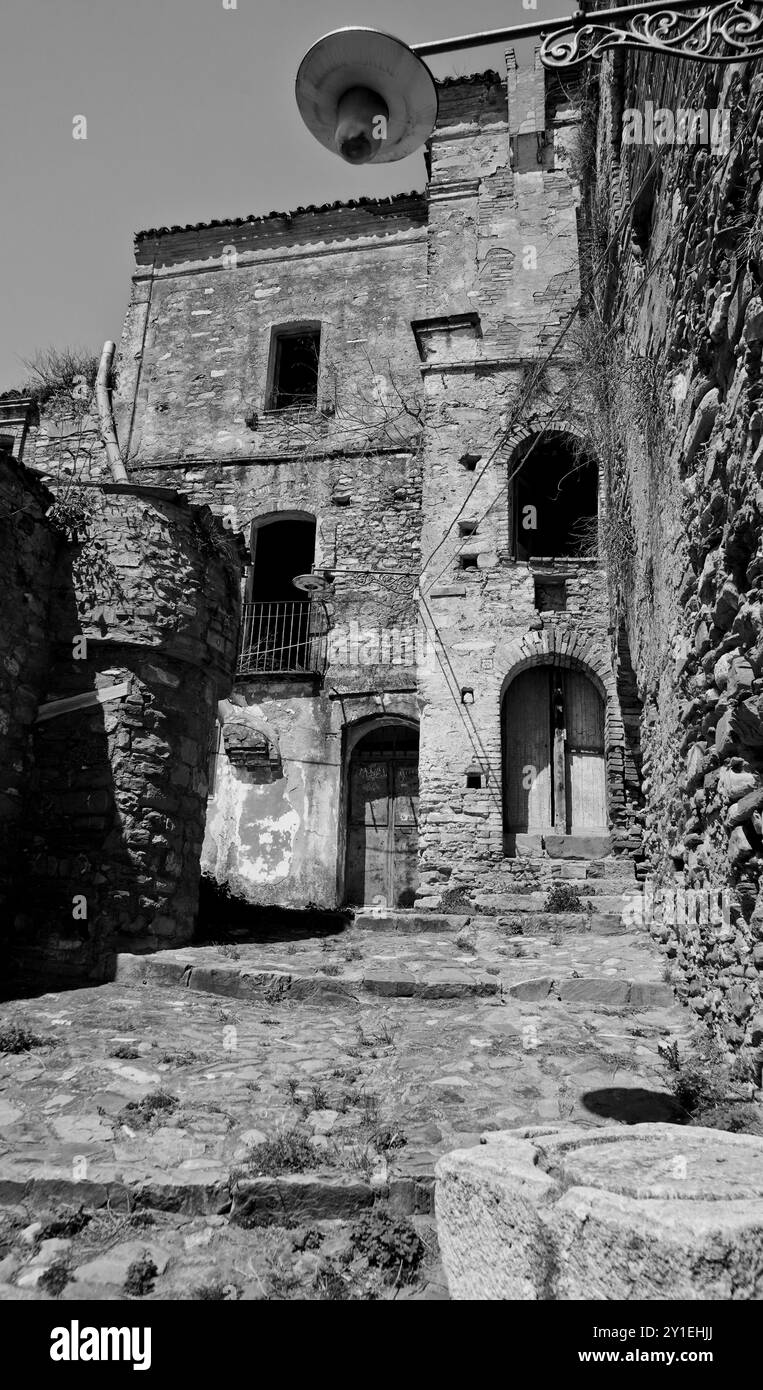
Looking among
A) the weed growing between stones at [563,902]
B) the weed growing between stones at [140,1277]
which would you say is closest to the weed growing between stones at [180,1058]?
the weed growing between stones at [140,1277]

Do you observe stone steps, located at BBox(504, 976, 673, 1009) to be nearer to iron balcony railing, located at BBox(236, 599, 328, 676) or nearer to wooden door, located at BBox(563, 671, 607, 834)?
wooden door, located at BBox(563, 671, 607, 834)

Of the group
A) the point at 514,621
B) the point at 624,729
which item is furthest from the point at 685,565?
the point at 514,621

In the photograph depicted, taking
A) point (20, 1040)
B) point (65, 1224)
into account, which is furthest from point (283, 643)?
point (65, 1224)

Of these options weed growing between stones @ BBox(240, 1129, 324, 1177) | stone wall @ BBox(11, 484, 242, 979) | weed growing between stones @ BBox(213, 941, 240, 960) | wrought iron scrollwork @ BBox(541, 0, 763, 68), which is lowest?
weed growing between stones @ BBox(240, 1129, 324, 1177)

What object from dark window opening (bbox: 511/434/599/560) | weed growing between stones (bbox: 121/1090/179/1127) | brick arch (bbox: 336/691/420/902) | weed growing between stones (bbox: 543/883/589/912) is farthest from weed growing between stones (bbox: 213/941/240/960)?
dark window opening (bbox: 511/434/599/560)

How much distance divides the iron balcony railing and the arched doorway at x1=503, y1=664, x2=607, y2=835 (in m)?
3.16

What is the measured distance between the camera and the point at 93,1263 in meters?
2.45

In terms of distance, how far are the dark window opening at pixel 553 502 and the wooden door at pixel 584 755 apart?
1.85m

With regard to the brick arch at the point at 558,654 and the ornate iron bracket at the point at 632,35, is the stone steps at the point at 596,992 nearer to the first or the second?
the ornate iron bracket at the point at 632,35

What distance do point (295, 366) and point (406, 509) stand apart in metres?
4.13

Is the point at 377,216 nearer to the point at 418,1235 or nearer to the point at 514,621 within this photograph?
the point at 514,621

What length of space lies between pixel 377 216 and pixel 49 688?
12639mm

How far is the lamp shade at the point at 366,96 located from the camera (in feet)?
8.86

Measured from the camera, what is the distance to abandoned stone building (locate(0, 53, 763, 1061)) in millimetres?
4395
